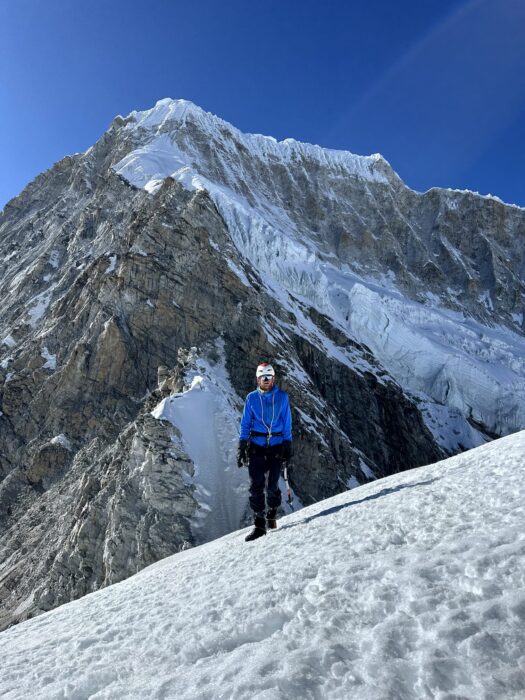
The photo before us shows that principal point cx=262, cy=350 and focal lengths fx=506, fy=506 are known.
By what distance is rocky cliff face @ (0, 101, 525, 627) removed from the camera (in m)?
18.3

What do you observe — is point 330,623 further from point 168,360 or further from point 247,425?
point 168,360

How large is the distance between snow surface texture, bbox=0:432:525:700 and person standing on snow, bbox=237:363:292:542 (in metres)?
1.61

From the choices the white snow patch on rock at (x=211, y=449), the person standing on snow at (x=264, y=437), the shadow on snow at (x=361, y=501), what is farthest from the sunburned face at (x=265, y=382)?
the white snow patch on rock at (x=211, y=449)

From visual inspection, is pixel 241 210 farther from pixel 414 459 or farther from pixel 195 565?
pixel 195 565

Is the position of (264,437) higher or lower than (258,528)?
higher

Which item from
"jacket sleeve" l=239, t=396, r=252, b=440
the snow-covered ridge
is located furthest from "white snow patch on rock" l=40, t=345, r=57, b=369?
the snow-covered ridge

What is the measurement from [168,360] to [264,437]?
1061 inches

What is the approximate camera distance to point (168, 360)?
33906 millimetres

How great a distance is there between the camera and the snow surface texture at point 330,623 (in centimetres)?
295

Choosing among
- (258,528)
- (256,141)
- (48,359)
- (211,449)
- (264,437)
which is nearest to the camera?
(258,528)

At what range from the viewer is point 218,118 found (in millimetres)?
85312

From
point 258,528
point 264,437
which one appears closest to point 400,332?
point 264,437

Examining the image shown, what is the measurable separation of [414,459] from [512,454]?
3357 centimetres

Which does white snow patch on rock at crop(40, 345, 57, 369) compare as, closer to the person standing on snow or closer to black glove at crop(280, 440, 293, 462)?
the person standing on snow
